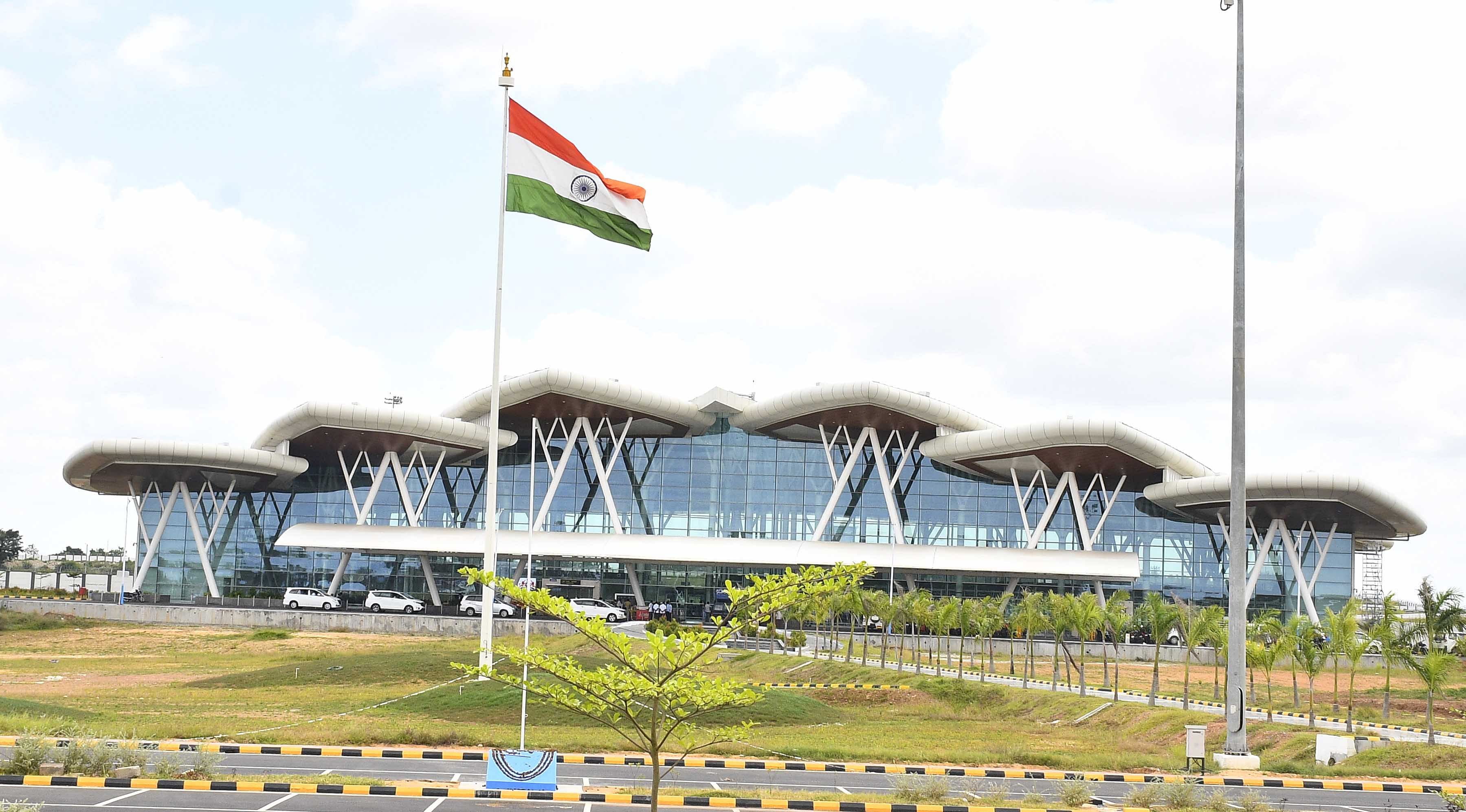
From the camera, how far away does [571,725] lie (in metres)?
34.4

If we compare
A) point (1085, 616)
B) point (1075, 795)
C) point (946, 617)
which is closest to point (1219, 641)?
point (1085, 616)

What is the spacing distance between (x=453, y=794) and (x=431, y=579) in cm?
6077

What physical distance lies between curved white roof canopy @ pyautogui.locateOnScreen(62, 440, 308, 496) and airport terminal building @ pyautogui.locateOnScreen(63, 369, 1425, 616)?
0.18m

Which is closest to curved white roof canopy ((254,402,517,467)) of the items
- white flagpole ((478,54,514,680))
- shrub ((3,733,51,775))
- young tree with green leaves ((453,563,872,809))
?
white flagpole ((478,54,514,680))

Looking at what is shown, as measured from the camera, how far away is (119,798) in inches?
777

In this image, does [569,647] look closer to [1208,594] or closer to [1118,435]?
[1118,435]

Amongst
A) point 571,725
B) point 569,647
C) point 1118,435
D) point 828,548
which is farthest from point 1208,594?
point 571,725

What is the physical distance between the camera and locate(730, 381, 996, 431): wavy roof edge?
236 ft

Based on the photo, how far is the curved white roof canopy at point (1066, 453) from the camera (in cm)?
6888

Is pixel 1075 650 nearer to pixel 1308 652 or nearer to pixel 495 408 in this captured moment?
pixel 1308 652

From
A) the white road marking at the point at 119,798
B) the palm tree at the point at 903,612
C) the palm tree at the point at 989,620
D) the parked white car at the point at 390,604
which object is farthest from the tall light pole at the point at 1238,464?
the parked white car at the point at 390,604

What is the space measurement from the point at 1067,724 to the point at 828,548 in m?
36.9

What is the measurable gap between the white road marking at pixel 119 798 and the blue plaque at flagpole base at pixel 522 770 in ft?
17.9

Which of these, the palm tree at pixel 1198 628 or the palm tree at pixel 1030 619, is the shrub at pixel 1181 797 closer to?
the palm tree at pixel 1198 628
